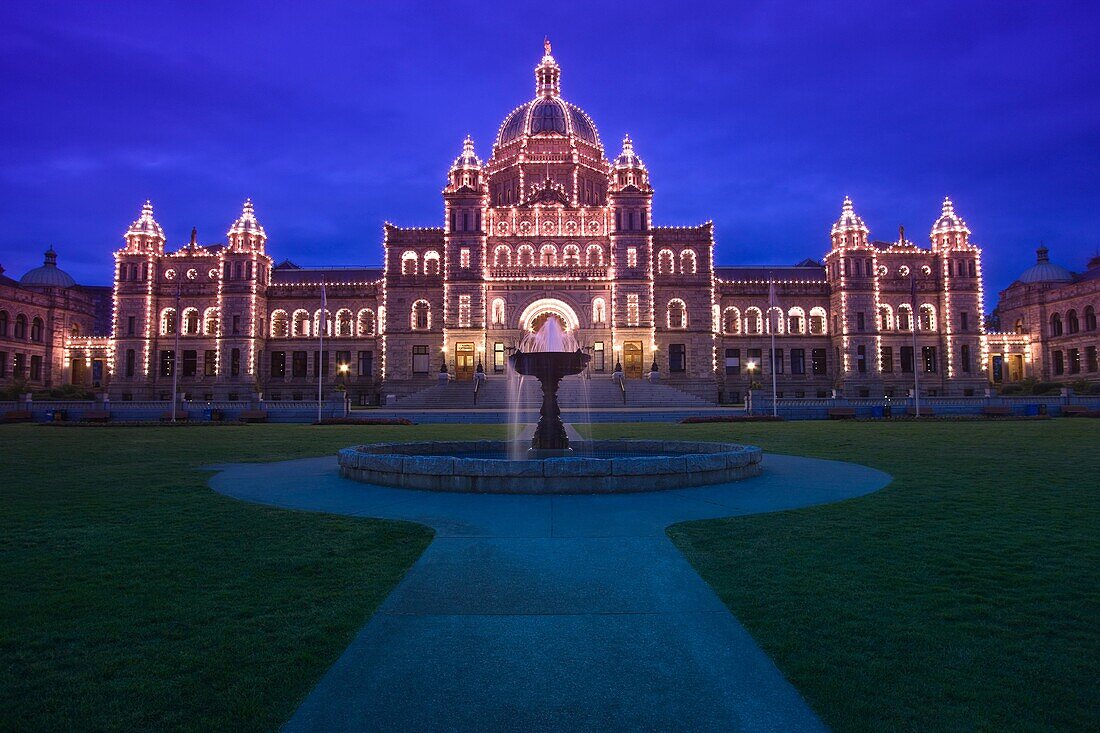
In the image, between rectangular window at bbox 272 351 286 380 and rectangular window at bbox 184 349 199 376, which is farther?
rectangular window at bbox 272 351 286 380

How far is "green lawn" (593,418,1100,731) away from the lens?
4172mm

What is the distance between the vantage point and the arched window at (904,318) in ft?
237

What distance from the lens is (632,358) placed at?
6488 cm

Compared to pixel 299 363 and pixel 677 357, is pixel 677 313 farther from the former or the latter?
pixel 299 363

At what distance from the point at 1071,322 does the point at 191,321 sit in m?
99.9

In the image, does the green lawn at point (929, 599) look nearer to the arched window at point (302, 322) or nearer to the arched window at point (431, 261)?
the arched window at point (431, 261)

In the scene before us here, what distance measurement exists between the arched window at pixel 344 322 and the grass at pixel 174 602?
63602 millimetres

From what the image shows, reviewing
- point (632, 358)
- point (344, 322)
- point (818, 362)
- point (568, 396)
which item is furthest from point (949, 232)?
point (344, 322)

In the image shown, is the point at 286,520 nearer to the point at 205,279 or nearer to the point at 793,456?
the point at 793,456

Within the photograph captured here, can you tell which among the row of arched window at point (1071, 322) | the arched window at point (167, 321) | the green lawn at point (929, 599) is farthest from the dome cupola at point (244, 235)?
the row of arched window at point (1071, 322)

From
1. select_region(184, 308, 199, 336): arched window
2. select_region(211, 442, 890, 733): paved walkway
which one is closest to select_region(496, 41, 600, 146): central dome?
select_region(184, 308, 199, 336): arched window

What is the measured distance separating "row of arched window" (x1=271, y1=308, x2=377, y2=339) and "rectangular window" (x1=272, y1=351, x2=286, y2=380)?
2.04 m

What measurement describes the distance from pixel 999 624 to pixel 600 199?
241ft

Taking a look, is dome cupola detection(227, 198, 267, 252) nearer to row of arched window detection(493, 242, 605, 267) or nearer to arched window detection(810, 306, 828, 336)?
row of arched window detection(493, 242, 605, 267)
